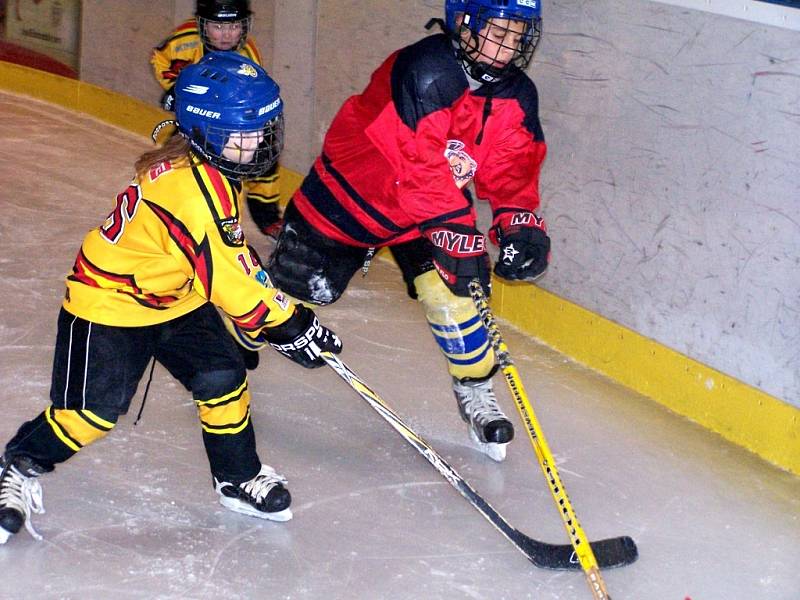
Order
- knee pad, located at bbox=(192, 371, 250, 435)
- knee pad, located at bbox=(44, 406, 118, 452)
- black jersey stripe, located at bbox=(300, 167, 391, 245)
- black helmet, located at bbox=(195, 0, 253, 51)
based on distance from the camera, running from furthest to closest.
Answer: black helmet, located at bbox=(195, 0, 253, 51) → black jersey stripe, located at bbox=(300, 167, 391, 245) → knee pad, located at bbox=(192, 371, 250, 435) → knee pad, located at bbox=(44, 406, 118, 452)

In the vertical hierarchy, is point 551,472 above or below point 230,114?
below

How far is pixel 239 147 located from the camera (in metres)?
2.49

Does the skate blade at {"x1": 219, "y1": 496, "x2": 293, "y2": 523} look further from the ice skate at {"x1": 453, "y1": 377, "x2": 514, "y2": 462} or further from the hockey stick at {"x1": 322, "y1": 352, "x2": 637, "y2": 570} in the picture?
the ice skate at {"x1": 453, "y1": 377, "x2": 514, "y2": 462}

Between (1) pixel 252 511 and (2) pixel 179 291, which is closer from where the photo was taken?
(2) pixel 179 291

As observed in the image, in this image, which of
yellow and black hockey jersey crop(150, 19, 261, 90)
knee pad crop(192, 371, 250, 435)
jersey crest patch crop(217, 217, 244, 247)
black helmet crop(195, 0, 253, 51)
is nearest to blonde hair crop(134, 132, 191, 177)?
jersey crest patch crop(217, 217, 244, 247)

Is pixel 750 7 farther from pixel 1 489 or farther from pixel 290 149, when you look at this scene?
pixel 290 149

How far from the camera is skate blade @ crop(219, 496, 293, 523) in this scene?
285cm

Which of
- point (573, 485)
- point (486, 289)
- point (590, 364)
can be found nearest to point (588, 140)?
point (590, 364)

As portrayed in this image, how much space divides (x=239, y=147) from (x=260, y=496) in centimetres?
82

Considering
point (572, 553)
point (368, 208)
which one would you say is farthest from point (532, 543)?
point (368, 208)

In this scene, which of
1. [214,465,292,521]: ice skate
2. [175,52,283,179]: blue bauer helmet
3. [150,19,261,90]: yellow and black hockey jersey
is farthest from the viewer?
[150,19,261,90]: yellow and black hockey jersey

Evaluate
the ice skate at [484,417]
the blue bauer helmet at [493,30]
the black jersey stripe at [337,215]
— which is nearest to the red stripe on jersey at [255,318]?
the black jersey stripe at [337,215]

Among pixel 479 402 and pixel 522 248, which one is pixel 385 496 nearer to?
pixel 479 402

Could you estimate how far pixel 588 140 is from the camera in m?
3.95
